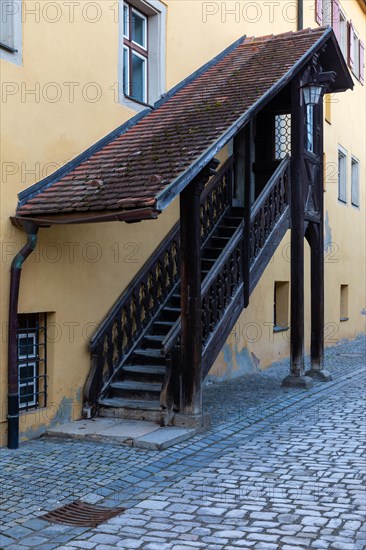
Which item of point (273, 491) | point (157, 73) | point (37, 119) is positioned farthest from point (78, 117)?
point (273, 491)

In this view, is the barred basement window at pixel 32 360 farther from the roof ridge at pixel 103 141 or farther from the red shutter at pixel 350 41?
the red shutter at pixel 350 41

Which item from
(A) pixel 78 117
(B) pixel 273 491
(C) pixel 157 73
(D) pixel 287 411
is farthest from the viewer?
(C) pixel 157 73

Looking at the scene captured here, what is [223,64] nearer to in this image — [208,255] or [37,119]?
[208,255]

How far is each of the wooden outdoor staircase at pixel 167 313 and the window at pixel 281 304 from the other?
438cm

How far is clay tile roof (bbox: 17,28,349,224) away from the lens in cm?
692

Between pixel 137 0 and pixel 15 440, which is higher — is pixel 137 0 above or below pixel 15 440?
above

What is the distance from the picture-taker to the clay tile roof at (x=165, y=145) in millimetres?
6918

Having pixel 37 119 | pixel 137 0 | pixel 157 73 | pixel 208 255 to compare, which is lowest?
pixel 208 255

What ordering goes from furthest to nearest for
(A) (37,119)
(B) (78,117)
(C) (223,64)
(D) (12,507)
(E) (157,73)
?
(C) (223,64), (E) (157,73), (B) (78,117), (A) (37,119), (D) (12,507)

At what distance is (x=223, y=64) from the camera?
1148 centimetres

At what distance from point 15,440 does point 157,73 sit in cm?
555

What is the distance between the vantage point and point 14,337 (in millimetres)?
7160

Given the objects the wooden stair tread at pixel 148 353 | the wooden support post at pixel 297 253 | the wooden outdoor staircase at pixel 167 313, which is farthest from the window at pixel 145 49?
the wooden stair tread at pixel 148 353

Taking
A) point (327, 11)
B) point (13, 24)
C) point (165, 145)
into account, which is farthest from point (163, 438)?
point (327, 11)
